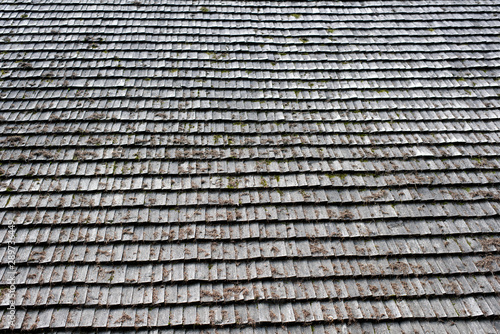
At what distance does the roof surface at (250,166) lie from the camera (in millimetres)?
2828

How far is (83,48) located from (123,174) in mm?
2340

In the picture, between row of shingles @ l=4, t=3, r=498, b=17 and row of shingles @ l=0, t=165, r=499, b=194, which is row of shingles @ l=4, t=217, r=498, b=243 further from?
row of shingles @ l=4, t=3, r=498, b=17

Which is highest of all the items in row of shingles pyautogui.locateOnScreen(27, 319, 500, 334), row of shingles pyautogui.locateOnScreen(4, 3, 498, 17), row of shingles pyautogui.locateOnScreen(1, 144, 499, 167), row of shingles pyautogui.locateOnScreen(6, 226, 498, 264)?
row of shingles pyautogui.locateOnScreen(4, 3, 498, 17)

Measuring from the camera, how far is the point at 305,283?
292 cm

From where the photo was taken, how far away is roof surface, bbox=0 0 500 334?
283cm

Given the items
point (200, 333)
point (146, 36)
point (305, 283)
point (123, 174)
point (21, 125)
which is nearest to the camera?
point (200, 333)

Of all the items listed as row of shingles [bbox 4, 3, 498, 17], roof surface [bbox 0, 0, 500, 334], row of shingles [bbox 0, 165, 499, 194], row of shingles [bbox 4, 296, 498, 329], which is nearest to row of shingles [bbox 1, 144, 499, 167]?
roof surface [bbox 0, 0, 500, 334]

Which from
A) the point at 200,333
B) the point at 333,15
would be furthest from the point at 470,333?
the point at 333,15

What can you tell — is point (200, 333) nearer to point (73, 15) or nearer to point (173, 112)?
point (173, 112)

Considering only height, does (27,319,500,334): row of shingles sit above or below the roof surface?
below

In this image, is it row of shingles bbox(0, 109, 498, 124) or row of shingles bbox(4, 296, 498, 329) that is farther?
row of shingles bbox(0, 109, 498, 124)

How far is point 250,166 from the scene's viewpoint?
11.9ft

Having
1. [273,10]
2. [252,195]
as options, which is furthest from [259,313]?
[273,10]

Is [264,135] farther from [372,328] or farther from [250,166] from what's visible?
[372,328]
